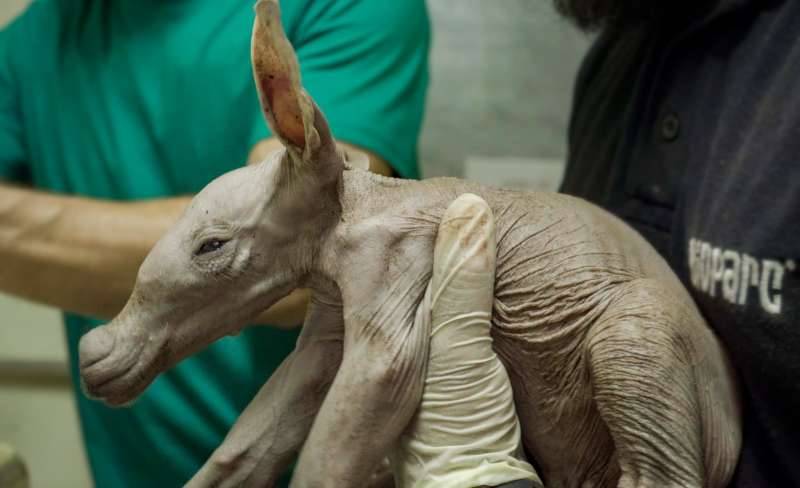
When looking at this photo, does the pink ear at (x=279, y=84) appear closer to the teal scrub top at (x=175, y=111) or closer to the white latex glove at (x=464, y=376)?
the white latex glove at (x=464, y=376)

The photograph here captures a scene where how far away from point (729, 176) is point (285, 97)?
0.43m

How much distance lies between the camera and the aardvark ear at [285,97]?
50 centimetres

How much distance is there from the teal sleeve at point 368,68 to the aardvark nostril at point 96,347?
47cm

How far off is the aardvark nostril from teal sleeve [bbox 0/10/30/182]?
0.71 metres

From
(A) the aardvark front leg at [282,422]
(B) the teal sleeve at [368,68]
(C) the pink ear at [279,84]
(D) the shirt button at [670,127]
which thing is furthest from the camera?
(B) the teal sleeve at [368,68]

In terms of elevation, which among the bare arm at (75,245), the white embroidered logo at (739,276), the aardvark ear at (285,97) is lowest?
the bare arm at (75,245)

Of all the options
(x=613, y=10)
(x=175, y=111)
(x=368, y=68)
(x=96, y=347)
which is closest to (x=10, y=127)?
(x=175, y=111)

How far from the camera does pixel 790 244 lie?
0.68 m

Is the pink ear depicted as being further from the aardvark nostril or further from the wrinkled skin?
the aardvark nostril

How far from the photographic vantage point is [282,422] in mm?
606

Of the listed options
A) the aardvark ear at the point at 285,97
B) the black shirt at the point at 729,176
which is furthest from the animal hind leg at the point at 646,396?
the aardvark ear at the point at 285,97

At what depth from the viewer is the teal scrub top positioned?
0.89 m

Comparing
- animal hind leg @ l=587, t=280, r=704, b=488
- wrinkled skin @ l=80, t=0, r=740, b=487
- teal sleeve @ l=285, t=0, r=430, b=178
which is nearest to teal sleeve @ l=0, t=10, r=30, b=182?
teal sleeve @ l=285, t=0, r=430, b=178

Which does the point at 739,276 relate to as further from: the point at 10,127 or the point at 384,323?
the point at 10,127
